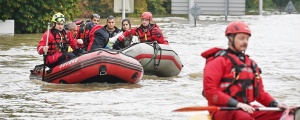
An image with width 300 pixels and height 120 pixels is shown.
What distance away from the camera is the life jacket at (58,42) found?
15.8 meters

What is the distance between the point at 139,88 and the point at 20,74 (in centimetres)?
353

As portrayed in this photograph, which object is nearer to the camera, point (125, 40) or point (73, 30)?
point (73, 30)

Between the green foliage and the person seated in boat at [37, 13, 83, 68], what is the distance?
17.1m

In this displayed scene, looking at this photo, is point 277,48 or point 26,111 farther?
point 277,48

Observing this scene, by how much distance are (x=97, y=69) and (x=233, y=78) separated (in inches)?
313

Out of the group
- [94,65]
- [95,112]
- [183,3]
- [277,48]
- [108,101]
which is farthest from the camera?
[183,3]

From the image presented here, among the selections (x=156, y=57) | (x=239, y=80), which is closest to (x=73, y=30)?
(x=156, y=57)

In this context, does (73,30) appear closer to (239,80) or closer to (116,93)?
(116,93)

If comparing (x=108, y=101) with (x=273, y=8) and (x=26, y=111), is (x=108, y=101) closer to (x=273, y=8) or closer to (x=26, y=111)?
(x=26, y=111)

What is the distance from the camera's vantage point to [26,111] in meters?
12.5

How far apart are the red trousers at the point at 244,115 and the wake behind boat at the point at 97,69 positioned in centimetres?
781

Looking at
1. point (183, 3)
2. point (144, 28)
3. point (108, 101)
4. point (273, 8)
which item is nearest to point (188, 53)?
point (144, 28)

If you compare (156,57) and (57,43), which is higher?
(57,43)

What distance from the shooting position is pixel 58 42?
1592 cm
